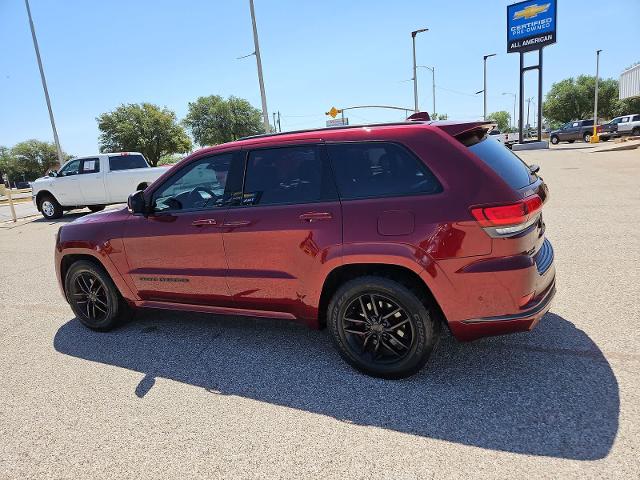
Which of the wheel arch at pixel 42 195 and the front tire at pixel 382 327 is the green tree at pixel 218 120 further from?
the front tire at pixel 382 327

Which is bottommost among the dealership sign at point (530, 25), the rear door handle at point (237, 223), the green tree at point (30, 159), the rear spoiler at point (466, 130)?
the rear door handle at point (237, 223)

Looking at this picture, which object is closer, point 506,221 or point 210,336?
point 506,221

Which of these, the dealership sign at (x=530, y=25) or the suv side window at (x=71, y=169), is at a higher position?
the dealership sign at (x=530, y=25)

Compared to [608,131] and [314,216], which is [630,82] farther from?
[314,216]

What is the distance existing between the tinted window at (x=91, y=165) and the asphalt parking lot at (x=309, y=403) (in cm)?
1135

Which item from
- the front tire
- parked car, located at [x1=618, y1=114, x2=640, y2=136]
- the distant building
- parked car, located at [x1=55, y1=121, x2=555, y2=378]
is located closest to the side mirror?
parked car, located at [x1=55, y1=121, x2=555, y2=378]

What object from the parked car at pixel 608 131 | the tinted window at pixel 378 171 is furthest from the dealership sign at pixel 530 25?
the tinted window at pixel 378 171

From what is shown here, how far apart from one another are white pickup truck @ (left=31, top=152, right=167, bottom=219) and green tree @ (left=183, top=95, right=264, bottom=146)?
50.1 m

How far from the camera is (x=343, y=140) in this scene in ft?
10.8

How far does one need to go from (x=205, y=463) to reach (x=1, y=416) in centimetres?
172

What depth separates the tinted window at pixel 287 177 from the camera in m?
3.31

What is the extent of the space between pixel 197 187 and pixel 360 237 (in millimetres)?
1685

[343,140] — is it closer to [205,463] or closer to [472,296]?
[472,296]

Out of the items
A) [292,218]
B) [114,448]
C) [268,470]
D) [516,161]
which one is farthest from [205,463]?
[516,161]
